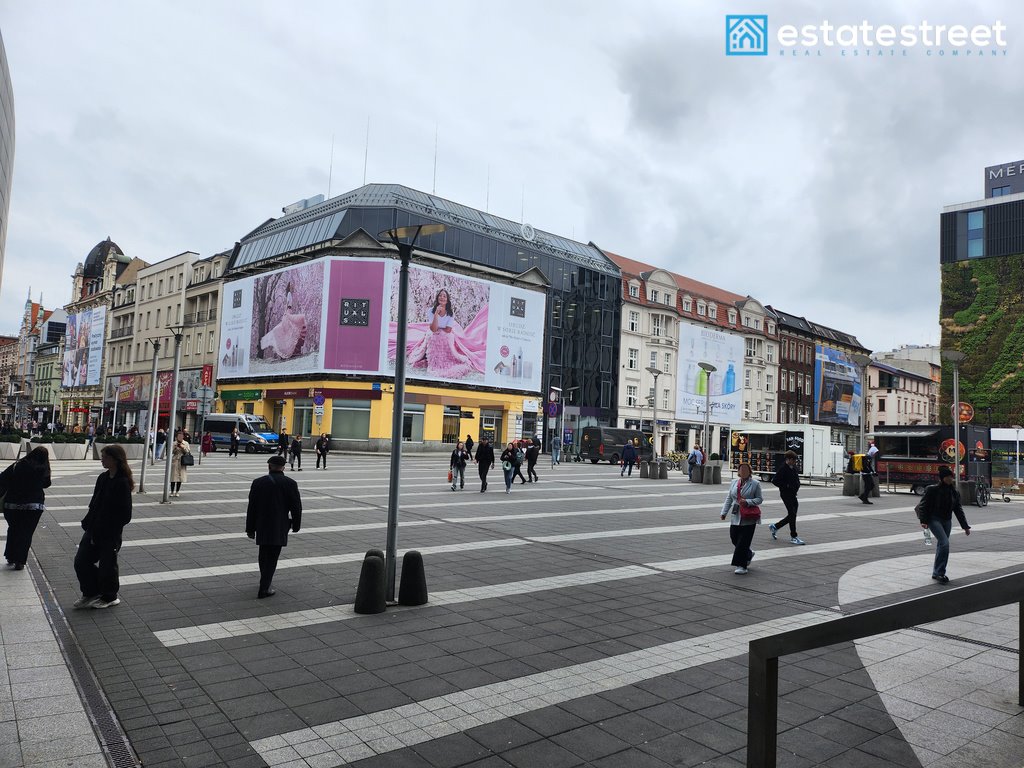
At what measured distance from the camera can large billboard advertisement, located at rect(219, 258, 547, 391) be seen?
47406 mm

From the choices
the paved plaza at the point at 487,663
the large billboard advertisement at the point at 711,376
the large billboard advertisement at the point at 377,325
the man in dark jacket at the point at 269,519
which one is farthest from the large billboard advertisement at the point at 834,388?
the man in dark jacket at the point at 269,519

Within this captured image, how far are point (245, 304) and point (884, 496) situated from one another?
4704 centimetres

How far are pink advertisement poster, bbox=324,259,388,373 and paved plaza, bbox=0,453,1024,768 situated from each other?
36.2m

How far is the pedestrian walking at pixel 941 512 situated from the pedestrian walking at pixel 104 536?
9969 millimetres

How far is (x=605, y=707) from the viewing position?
196 inches

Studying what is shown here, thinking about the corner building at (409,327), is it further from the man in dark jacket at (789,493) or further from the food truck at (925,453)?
the man in dark jacket at (789,493)

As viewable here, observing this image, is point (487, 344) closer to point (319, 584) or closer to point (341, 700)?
point (319, 584)

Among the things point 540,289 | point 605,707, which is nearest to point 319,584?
point 605,707

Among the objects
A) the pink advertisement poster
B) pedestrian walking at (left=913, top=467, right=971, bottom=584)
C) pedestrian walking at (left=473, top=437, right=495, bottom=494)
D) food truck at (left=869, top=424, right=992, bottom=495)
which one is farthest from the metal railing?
the pink advertisement poster

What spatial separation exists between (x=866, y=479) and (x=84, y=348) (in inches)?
3539

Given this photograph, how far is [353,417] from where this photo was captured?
157 feet

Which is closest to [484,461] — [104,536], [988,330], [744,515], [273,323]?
[744,515]

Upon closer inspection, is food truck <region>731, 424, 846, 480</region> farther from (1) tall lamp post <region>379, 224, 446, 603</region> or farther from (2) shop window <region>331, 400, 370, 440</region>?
(1) tall lamp post <region>379, 224, 446, 603</region>

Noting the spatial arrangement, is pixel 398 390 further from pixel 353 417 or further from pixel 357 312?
pixel 353 417
